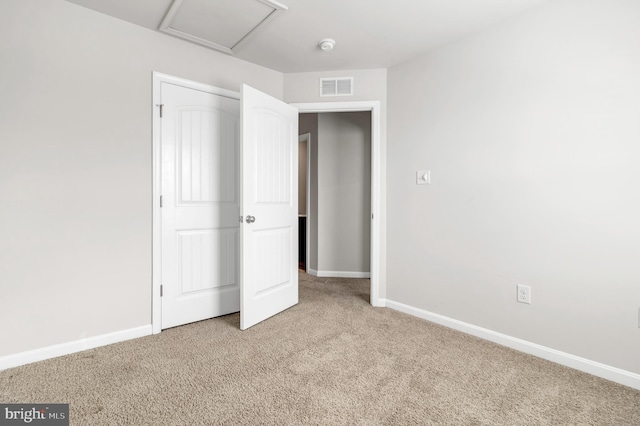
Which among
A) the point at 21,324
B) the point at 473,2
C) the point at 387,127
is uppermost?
the point at 473,2

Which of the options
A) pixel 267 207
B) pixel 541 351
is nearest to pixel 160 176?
pixel 267 207

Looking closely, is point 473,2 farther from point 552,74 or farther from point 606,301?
point 606,301

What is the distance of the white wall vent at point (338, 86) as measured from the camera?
3.07m

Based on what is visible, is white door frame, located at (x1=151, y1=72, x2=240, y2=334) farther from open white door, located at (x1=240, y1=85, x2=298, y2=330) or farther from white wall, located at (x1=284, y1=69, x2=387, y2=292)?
white wall, located at (x1=284, y1=69, x2=387, y2=292)

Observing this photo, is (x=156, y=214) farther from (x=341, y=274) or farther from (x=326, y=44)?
(x=341, y=274)

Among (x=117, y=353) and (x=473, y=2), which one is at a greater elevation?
(x=473, y=2)

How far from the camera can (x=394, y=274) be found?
301cm

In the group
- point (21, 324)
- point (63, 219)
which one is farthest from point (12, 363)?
point (63, 219)

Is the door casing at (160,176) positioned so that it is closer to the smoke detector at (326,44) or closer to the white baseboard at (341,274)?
the smoke detector at (326,44)

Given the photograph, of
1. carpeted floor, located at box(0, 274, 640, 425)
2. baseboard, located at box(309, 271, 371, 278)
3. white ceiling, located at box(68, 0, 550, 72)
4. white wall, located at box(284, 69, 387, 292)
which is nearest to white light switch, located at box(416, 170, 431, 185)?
white wall, located at box(284, 69, 387, 292)

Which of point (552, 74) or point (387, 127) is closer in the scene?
point (552, 74)

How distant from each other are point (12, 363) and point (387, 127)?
11.0ft

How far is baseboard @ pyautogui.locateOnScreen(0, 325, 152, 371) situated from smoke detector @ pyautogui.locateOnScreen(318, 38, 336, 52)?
2678mm

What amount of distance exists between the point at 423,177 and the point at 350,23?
1.40 meters
